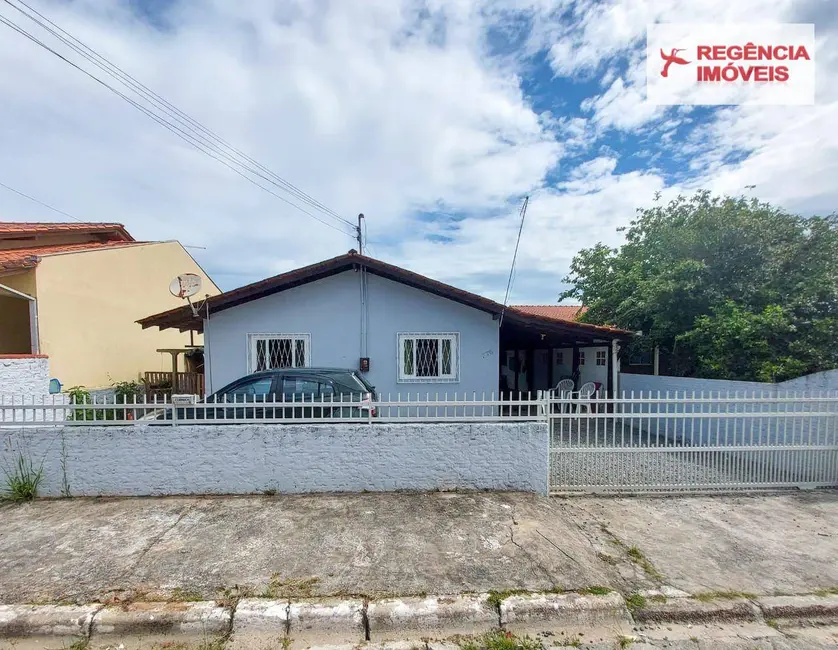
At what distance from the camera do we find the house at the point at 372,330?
8227 mm

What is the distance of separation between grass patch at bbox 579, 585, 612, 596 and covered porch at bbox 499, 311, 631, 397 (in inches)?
193

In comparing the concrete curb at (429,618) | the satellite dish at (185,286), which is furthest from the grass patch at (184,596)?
the satellite dish at (185,286)

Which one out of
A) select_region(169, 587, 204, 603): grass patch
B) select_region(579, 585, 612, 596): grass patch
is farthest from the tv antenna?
select_region(579, 585, 612, 596): grass patch

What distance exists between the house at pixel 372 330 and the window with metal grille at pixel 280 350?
0.02 meters

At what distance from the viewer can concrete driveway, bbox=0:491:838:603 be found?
3139 millimetres

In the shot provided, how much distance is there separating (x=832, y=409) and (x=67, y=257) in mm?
14672

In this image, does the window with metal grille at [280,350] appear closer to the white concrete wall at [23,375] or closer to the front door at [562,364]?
the white concrete wall at [23,375]

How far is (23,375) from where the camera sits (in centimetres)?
590

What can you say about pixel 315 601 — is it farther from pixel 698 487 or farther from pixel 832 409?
pixel 832 409

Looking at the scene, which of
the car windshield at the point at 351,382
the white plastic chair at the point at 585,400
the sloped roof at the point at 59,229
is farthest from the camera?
the sloped roof at the point at 59,229

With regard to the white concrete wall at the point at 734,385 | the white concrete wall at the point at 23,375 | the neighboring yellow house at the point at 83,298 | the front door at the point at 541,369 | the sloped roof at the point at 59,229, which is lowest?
the front door at the point at 541,369

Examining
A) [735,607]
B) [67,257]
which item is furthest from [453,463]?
[67,257]

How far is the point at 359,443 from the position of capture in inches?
186

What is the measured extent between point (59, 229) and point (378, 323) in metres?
10.2
